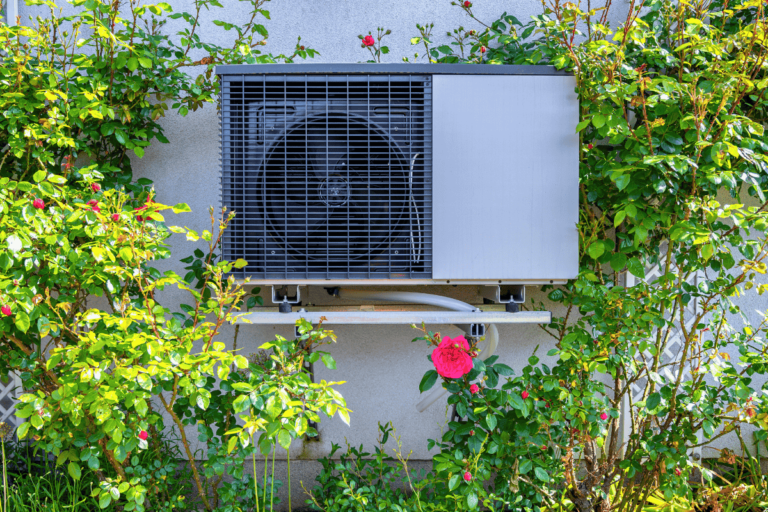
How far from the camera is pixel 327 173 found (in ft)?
5.00

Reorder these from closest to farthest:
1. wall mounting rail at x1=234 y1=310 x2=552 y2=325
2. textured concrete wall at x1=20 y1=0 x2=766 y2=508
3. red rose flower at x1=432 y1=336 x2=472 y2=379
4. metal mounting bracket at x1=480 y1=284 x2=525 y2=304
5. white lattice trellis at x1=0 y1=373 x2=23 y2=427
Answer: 1. red rose flower at x1=432 y1=336 x2=472 y2=379
2. wall mounting rail at x1=234 y1=310 x2=552 y2=325
3. metal mounting bracket at x1=480 y1=284 x2=525 y2=304
4. textured concrete wall at x1=20 y1=0 x2=766 y2=508
5. white lattice trellis at x1=0 y1=373 x2=23 y2=427

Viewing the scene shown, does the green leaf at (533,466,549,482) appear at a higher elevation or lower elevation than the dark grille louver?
lower

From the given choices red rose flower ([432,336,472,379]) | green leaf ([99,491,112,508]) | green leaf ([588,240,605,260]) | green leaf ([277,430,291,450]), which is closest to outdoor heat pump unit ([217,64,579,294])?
green leaf ([588,240,605,260])

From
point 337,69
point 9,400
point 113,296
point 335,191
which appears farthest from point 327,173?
point 9,400

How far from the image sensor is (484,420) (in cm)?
153

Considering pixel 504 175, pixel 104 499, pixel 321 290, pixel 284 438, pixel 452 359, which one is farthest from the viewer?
pixel 321 290

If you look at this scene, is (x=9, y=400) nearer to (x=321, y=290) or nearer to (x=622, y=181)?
(x=321, y=290)

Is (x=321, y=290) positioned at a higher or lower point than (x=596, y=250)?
lower

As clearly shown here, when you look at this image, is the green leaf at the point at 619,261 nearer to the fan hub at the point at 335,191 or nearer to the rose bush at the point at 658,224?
the rose bush at the point at 658,224

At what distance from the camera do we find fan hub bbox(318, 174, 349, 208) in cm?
154

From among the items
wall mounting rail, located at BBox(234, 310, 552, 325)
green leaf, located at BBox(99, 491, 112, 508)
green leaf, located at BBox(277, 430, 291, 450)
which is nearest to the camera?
green leaf, located at BBox(277, 430, 291, 450)

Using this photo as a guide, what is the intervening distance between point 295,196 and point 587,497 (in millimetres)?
1567

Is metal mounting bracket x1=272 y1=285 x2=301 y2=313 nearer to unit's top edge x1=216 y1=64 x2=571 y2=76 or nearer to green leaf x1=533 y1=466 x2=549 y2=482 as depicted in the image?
unit's top edge x1=216 y1=64 x2=571 y2=76

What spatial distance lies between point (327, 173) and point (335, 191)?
0.21 ft
